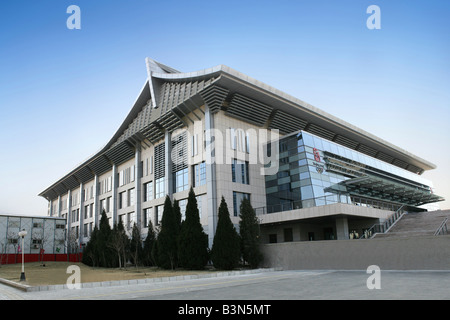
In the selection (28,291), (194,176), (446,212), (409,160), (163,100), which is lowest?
(28,291)

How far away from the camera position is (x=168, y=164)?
37.1m

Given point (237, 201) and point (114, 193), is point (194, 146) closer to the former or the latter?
point (237, 201)

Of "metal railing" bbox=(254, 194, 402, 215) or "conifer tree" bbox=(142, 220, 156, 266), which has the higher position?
"metal railing" bbox=(254, 194, 402, 215)

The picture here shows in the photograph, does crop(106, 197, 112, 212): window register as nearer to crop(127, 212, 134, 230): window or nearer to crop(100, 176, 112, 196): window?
crop(100, 176, 112, 196): window

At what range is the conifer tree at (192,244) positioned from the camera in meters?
26.4

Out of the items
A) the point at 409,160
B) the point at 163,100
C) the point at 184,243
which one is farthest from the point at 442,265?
the point at 409,160

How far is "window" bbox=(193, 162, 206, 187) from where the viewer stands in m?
32.9

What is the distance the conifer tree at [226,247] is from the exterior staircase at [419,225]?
10011 millimetres

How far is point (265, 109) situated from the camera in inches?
1347

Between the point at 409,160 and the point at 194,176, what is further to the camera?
the point at 409,160

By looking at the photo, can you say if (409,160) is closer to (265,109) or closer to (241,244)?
(265,109)

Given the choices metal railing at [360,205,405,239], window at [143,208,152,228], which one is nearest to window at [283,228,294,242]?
metal railing at [360,205,405,239]

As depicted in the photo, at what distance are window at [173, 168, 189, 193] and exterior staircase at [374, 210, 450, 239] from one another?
56.4 ft
